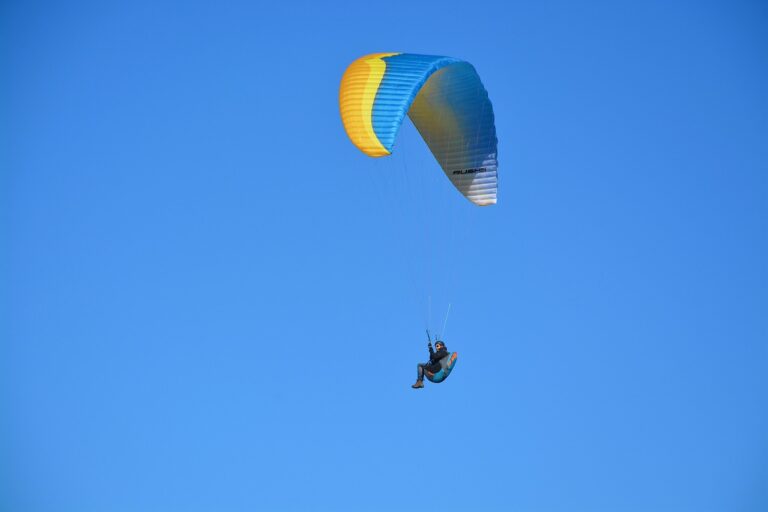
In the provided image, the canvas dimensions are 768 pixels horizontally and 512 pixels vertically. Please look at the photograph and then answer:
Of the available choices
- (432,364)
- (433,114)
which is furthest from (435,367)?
(433,114)

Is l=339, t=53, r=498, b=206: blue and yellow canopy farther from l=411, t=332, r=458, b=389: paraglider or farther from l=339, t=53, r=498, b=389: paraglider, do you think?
l=411, t=332, r=458, b=389: paraglider

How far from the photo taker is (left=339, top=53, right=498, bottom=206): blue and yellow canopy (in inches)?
1533

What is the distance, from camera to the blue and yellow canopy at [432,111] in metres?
38.9

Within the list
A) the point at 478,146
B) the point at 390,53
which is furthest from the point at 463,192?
the point at 390,53

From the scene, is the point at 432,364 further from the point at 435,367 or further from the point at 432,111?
the point at 432,111

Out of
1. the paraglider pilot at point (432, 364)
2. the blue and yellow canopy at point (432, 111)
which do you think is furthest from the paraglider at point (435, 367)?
the blue and yellow canopy at point (432, 111)

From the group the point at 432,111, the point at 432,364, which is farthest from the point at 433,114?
the point at 432,364

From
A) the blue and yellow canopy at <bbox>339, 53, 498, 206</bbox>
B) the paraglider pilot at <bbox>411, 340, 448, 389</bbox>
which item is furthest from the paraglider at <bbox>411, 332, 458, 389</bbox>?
the blue and yellow canopy at <bbox>339, 53, 498, 206</bbox>

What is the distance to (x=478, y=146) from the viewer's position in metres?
43.0

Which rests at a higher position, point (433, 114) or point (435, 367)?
point (433, 114)

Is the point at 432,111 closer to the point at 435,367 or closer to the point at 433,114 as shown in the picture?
the point at 433,114

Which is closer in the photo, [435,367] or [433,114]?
[435,367]

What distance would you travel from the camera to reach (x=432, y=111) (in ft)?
142

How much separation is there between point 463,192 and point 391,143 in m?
5.13
